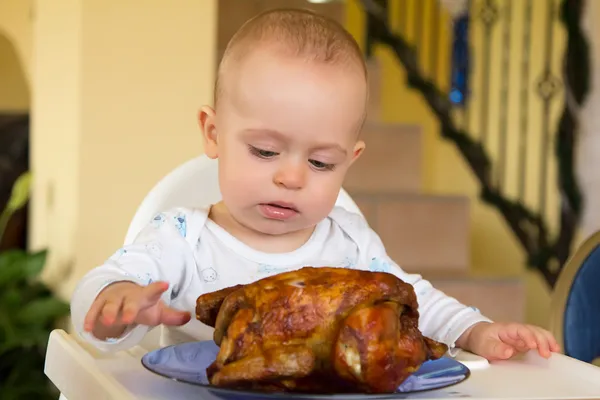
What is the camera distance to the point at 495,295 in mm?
3488

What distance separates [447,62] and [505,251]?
0.94 m

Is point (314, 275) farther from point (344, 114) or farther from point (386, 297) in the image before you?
point (344, 114)

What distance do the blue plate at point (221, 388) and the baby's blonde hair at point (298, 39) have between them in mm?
332

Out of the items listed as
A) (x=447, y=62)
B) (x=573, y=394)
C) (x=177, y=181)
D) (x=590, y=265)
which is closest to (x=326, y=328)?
(x=573, y=394)

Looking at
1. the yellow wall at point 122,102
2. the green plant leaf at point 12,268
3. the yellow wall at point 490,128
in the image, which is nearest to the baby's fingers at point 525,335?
the yellow wall at point 122,102

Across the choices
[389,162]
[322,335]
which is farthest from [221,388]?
[389,162]

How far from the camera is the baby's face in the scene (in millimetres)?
981

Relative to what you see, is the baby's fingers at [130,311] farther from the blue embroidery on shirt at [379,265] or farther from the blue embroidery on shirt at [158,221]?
the blue embroidery on shirt at [379,265]

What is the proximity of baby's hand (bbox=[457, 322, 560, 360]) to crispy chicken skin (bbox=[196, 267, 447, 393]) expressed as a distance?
253 mm

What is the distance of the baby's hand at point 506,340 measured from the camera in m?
0.96

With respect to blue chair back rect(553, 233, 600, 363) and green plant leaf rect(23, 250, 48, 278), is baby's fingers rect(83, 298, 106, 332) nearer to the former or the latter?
blue chair back rect(553, 233, 600, 363)

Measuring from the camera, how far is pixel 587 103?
3617 millimetres

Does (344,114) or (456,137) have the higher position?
(344,114)

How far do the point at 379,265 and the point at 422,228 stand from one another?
100 inches
